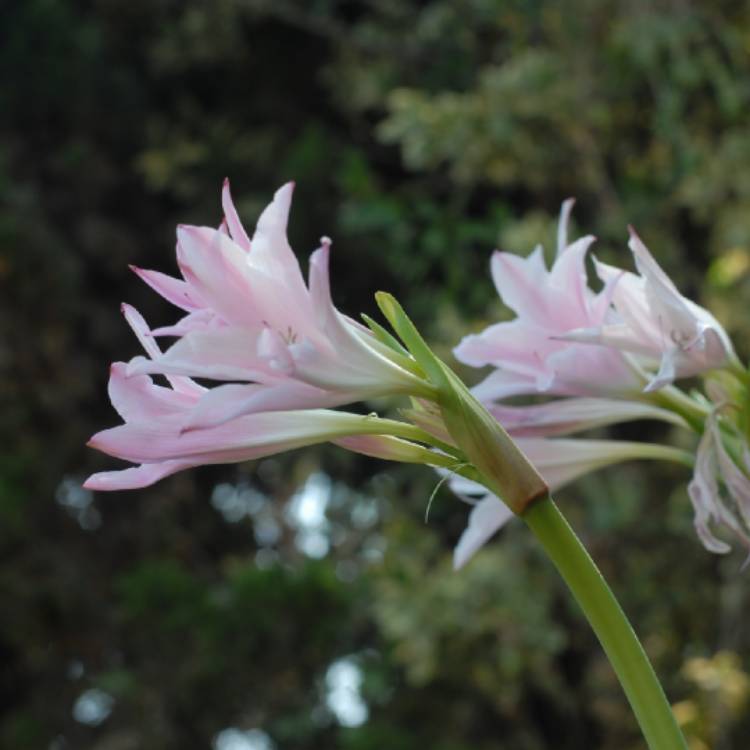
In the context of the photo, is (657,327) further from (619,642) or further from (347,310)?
(347,310)

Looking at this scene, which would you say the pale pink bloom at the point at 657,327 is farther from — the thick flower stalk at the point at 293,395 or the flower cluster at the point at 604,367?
the thick flower stalk at the point at 293,395

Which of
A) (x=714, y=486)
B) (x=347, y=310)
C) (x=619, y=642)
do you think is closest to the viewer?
(x=619, y=642)

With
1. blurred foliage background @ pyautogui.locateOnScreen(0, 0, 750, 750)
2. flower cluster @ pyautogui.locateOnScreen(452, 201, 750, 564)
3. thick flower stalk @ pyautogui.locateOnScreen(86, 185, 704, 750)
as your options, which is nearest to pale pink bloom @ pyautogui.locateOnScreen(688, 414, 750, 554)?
flower cluster @ pyautogui.locateOnScreen(452, 201, 750, 564)

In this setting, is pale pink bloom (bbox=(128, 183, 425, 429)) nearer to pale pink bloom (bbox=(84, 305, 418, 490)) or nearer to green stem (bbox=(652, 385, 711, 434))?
pale pink bloom (bbox=(84, 305, 418, 490))

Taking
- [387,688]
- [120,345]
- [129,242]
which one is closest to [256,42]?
[129,242]

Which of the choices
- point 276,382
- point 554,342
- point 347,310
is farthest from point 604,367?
point 347,310
